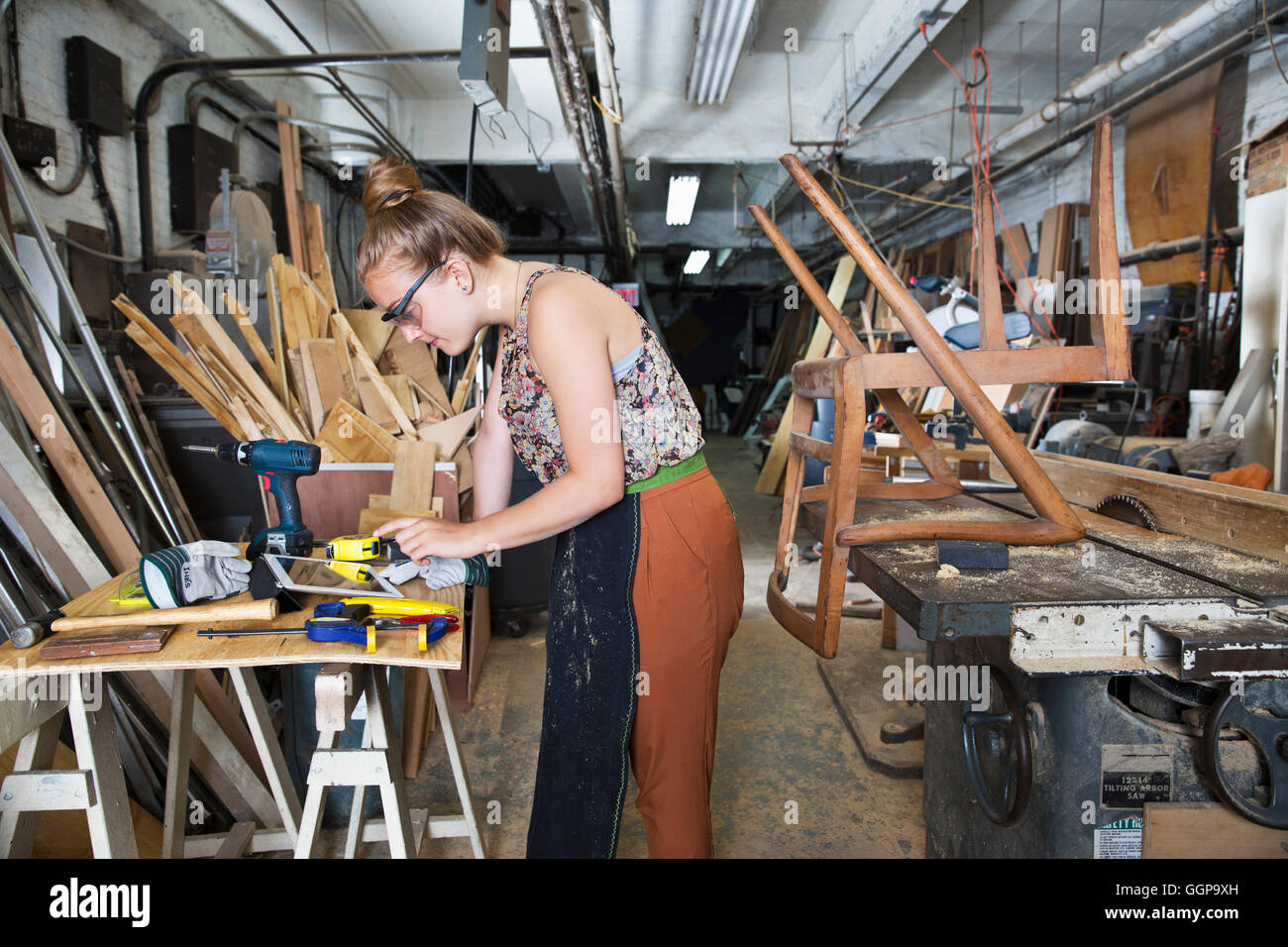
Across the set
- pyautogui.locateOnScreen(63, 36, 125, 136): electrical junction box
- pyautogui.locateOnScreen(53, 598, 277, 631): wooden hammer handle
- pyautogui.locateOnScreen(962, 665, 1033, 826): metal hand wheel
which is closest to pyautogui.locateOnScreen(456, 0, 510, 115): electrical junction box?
pyautogui.locateOnScreen(63, 36, 125, 136): electrical junction box

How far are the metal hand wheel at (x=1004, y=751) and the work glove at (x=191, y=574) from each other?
143 cm

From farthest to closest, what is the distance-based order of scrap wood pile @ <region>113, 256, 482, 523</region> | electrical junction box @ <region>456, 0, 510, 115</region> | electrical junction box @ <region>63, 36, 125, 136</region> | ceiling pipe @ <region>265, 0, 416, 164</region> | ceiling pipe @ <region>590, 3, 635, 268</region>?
ceiling pipe @ <region>265, 0, 416, 164</region>, electrical junction box @ <region>63, 36, 125, 136</region>, ceiling pipe @ <region>590, 3, 635, 268</region>, electrical junction box @ <region>456, 0, 510, 115</region>, scrap wood pile @ <region>113, 256, 482, 523</region>

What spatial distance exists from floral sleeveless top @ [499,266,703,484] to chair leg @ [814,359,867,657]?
0.29 m

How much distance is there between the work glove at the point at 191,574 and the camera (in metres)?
1.32

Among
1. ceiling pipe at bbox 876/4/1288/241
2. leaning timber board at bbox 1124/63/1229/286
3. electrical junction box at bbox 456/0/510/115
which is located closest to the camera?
electrical junction box at bbox 456/0/510/115

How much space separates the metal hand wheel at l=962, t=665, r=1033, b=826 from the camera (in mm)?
1350

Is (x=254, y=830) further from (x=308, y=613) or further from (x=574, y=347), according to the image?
(x=574, y=347)

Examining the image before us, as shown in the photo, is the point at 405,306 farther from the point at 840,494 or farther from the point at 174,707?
the point at 174,707

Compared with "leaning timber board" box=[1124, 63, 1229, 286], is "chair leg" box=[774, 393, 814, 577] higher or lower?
lower

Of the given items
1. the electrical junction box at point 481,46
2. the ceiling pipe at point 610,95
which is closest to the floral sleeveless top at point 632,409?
the electrical junction box at point 481,46

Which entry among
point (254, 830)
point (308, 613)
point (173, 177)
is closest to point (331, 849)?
point (254, 830)

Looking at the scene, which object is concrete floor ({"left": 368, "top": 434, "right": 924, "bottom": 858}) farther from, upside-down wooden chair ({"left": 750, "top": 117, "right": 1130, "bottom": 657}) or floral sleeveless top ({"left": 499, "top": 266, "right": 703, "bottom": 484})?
floral sleeveless top ({"left": 499, "top": 266, "right": 703, "bottom": 484})

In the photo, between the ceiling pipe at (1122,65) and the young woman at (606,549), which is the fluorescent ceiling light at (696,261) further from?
the young woman at (606,549)

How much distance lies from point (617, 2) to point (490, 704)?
160 inches
